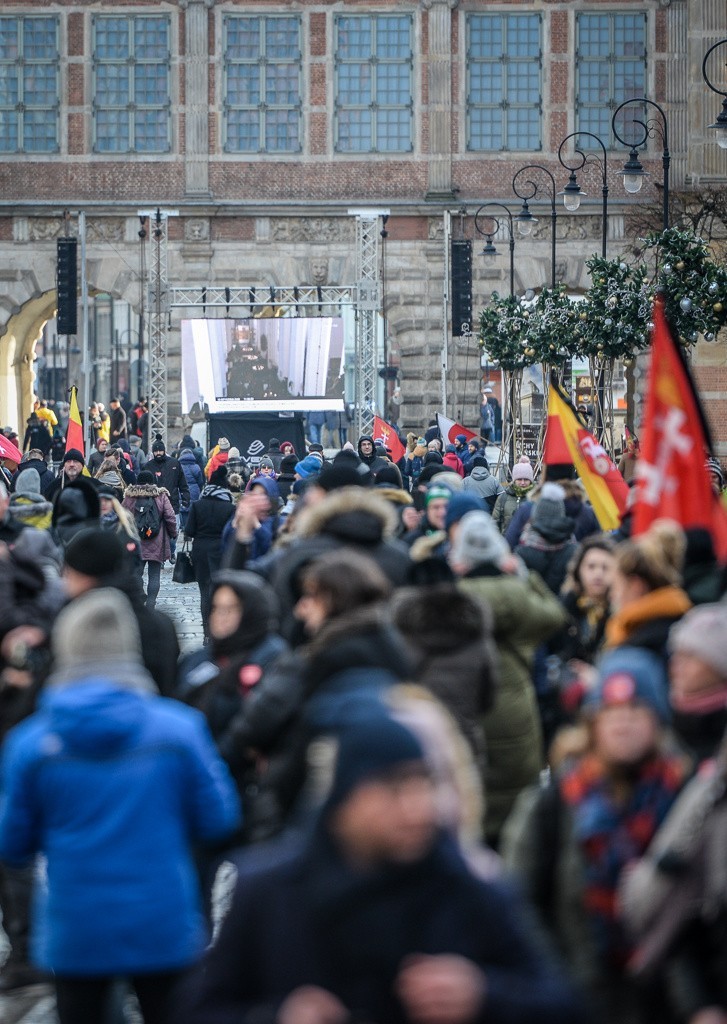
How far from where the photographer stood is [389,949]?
3.01 metres

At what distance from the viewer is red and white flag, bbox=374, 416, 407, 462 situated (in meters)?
28.9

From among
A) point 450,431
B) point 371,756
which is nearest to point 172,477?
point 450,431

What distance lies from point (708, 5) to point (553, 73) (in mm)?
3264

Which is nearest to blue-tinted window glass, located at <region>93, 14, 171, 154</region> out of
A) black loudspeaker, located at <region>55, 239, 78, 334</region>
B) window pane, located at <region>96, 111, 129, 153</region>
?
window pane, located at <region>96, 111, 129, 153</region>

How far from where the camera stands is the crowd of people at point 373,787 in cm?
304

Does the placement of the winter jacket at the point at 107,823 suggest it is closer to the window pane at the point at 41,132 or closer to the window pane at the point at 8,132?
the window pane at the point at 41,132

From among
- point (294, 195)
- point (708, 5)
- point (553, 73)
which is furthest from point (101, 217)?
point (708, 5)

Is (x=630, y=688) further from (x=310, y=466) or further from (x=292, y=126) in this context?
(x=292, y=126)

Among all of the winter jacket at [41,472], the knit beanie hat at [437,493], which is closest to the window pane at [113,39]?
the winter jacket at [41,472]

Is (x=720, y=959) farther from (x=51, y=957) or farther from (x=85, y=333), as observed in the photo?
(x=85, y=333)

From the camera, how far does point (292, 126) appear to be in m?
40.3

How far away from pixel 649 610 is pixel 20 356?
3667 centimetres

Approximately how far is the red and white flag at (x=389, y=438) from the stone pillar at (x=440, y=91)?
11.7 m

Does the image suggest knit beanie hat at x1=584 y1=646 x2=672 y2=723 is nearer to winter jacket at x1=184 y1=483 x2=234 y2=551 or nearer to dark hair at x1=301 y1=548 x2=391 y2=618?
dark hair at x1=301 y1=548 x2=391 y2=618
